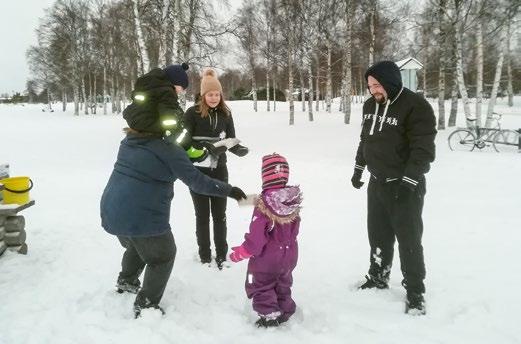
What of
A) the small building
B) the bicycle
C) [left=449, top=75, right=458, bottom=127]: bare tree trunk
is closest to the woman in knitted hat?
the small building

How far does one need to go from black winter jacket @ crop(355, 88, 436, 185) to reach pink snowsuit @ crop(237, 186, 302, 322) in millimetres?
784

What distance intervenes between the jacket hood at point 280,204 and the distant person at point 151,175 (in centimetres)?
17

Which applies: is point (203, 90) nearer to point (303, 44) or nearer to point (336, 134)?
point (336, 134)

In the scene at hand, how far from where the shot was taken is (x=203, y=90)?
404 cm

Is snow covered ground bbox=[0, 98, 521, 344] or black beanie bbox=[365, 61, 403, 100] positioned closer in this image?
snow covered ground bbox=[0, 98, 521, 344]

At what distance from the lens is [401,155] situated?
10.5 ft

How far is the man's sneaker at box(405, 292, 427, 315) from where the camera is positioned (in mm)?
3213

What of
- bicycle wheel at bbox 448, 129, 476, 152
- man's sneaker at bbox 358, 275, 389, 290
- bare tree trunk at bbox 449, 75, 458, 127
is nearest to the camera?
man's sneaker at bbox 358, 275, 389, 290

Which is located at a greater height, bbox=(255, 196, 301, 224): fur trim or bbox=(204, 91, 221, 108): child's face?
bbox=(204, 91, 221, 108): child's face

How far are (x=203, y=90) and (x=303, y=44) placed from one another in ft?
66.1

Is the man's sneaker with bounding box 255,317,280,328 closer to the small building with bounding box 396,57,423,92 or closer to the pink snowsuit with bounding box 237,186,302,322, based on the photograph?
the pink snowsuit with bounding box 237,186,302,322

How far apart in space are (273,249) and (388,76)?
1547mm

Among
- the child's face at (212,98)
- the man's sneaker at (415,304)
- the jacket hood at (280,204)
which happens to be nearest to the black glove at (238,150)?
the child's face at (212,98)

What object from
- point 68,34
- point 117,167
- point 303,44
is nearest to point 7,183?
point 117,167
